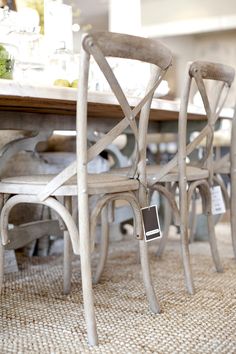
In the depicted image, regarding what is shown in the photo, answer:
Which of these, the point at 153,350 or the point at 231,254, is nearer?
the point at 153,350

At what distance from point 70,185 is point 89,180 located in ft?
0.27

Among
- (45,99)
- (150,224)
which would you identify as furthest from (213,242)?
(45,99)

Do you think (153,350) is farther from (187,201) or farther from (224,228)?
(224,228)

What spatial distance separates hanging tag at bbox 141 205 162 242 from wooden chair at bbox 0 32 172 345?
0.03 m

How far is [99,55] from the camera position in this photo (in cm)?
133

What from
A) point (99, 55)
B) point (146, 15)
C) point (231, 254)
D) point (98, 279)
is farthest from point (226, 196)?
point (146, 15)

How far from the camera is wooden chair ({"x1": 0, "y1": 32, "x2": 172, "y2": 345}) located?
1.35m

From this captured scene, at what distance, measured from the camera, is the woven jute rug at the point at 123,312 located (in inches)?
54.0

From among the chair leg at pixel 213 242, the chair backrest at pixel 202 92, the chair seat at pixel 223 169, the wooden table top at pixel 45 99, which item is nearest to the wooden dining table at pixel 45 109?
the wooden table top at pixel 45 99

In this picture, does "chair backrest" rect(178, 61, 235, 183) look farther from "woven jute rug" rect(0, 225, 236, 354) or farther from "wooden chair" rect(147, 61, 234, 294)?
"woven jute rug" rect(0, 225, 236, 354)

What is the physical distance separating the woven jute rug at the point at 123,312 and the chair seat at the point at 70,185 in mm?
411

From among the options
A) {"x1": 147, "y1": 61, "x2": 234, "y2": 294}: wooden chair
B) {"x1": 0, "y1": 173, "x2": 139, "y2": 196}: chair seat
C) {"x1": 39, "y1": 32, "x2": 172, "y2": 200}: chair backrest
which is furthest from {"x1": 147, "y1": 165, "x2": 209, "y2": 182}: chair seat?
{"x1": 39, "y1": 32, "x2": 172, "y2": 200}: chair backrest

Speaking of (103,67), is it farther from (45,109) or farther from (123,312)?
(123,312)

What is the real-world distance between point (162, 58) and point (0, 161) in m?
0.82
